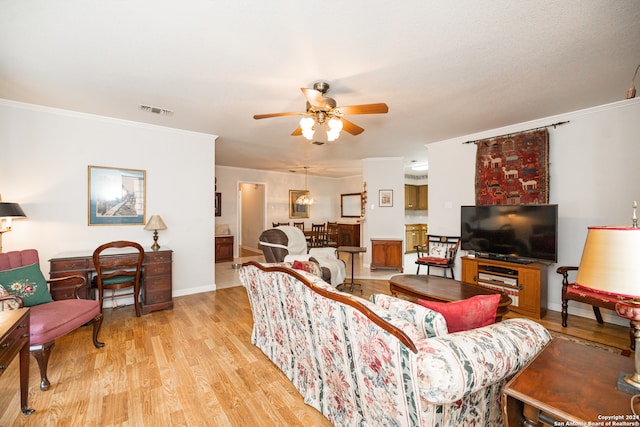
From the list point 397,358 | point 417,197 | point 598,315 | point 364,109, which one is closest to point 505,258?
point 598,315

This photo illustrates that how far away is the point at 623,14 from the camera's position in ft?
5.69

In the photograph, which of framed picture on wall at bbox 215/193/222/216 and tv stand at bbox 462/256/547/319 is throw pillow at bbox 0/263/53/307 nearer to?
tv stand at bbox 462/256/547/319

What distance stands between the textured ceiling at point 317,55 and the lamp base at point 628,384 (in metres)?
1.97

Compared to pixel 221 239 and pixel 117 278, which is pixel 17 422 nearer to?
pixel 117 278

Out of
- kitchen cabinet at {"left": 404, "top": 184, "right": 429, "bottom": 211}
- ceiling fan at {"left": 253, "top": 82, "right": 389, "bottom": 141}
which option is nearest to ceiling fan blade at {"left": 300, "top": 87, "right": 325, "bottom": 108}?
ceiling fan at {"left": 253, "top": 82, "right": 389, "bottom": 141}

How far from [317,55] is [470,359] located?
220 cm

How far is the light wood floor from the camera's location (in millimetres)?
1739

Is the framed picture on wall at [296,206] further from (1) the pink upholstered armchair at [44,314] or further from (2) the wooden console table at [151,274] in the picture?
(1) the pink upholstered armchair at [44,314]

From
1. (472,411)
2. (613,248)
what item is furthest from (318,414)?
(613,248)

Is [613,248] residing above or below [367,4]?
below

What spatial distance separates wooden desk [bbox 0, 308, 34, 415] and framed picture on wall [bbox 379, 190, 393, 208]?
18.0ft

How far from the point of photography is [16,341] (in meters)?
1.58

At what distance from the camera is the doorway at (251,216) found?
8258mm

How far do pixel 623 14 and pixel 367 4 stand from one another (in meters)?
1.64
